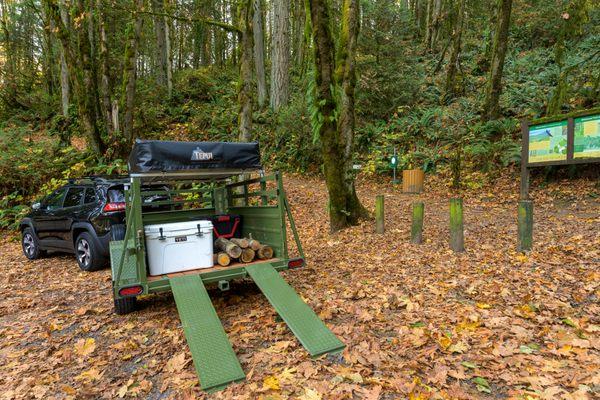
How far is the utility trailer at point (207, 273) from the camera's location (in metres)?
3.90

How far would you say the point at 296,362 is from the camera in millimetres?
3826

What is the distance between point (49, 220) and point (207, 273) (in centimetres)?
571

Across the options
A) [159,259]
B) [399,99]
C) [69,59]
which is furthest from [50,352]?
[399,99]

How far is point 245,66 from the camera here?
1077cm

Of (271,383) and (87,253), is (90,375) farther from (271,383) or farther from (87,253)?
(87,253)

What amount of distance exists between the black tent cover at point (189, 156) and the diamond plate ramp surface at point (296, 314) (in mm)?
1539

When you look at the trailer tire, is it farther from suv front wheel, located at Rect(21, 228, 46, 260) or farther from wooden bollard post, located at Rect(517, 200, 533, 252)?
wooden bollard post, located at Rect(517, 200, 533, 252)

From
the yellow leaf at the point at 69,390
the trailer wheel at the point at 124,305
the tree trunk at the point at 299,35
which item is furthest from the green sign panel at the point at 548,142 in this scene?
the tree trunk at the point at 299,35

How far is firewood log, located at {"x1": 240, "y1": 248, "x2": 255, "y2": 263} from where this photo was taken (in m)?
5.69

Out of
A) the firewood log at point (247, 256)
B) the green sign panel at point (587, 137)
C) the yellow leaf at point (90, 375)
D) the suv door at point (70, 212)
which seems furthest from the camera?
the green sign panel at point (587, 137)

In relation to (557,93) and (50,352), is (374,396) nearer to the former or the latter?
(50,352)

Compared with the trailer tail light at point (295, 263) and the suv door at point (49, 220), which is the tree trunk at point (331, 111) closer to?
the trailer tail light at point (295, 263)

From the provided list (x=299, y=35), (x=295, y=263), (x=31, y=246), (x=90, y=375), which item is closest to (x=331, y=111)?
(x=295, y=263)

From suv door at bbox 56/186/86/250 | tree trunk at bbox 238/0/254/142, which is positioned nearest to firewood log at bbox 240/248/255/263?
suv door at bbox 56/186/86/250
